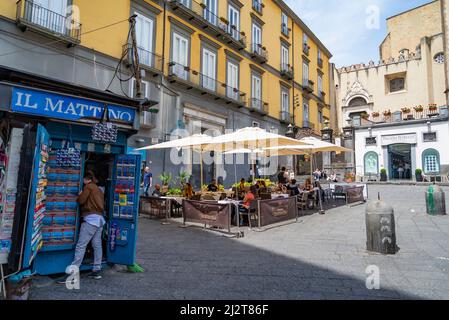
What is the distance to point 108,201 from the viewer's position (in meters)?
5.44

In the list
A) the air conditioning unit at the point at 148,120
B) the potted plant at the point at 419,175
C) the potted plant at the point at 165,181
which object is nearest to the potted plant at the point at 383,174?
the potted plant at the point at 419,175

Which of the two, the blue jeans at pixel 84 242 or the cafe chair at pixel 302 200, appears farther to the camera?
the cafe chair at pixel 302 200

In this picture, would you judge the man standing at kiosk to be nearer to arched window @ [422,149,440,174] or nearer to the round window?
arched window @ [422,149,440,174]

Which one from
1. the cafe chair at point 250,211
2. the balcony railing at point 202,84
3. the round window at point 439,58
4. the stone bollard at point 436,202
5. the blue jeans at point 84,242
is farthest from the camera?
the round window at point 439,58

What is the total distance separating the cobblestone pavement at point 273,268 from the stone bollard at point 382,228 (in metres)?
0.20

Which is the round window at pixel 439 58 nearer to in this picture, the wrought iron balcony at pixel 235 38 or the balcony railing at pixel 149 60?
the wrought iron balcony at pixel 235 38

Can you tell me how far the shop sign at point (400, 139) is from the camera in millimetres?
27453

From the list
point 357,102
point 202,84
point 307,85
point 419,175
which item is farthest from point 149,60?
point 357,102

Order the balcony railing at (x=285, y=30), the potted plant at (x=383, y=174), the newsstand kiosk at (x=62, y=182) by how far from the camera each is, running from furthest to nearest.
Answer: the balcony railing at (x=285, y=30)
the potted plant at (x=383, y=174)
the newsstand kiosk at (x=62, y=182)

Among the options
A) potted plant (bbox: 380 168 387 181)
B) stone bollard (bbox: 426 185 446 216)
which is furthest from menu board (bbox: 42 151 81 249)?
potted plant (bbox: 380 168 387 181)

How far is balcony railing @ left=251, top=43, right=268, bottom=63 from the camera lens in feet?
79.9

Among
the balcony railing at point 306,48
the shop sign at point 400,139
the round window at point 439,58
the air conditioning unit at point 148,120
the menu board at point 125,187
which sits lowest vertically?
the menu board at point 125,187

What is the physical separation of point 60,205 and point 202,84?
15705 millimetres

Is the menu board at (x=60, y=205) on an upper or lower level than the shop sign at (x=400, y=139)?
lower
